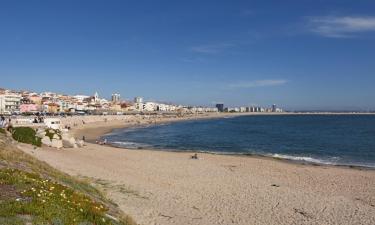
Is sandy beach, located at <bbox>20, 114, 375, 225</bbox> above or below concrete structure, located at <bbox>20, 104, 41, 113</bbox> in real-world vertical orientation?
below

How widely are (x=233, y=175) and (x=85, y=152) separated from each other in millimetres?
15611

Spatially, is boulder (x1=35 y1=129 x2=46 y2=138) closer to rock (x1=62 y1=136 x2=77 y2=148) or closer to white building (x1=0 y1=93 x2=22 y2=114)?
rock (x1=62 y1=136 x2=77 y2=148)

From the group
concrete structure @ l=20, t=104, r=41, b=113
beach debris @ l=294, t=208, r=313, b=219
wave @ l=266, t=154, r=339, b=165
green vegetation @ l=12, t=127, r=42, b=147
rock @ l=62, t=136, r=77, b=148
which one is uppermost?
concrete structure @ l=20, t=104, r=41, b=113

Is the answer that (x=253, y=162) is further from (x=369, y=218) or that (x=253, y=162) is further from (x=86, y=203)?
(x=86, y=203)

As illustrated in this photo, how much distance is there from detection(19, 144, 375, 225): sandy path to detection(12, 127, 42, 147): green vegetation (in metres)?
3.07

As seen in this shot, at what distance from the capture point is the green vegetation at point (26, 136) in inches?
1312

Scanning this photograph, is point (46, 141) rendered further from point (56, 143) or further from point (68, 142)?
point (68, 142)

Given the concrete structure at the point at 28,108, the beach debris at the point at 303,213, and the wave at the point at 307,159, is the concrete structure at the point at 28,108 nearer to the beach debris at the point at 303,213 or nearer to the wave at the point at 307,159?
the wave at the point at 307,159

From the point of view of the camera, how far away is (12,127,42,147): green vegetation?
33.3 meters

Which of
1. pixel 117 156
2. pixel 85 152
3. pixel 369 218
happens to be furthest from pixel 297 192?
pixel 85 152

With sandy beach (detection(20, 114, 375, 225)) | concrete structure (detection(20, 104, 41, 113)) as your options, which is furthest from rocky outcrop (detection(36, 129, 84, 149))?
concrete structure (detection(20, 104, 41, 113))

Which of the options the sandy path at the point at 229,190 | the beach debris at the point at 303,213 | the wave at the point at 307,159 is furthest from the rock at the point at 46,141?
the beach debris at the point at 303,213

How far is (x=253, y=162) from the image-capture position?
34281 mm

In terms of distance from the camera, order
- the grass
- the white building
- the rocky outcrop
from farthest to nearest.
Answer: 1. the white building
2. the rocky outcrop
3. the grass
